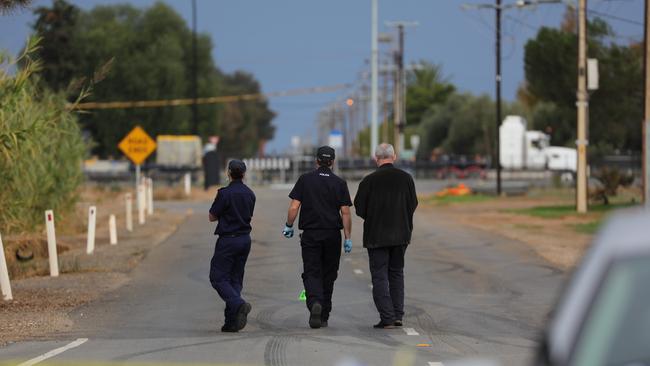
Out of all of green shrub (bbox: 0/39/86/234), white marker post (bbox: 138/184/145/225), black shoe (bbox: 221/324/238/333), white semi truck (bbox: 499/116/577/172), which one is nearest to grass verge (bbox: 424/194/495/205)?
white marker post (bbox: 138/184/145/225)

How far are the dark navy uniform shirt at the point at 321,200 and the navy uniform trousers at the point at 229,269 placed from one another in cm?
64

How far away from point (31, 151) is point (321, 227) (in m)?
10.2

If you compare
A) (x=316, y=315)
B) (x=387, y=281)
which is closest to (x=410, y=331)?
(x=387, y=281)

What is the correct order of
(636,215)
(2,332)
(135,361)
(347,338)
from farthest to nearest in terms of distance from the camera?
(2,332) < (347,338) < (135,361) < (636,215)

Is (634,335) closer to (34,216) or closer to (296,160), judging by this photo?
(34,216)

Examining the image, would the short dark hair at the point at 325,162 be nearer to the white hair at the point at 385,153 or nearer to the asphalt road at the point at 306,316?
the white hair at the point at 385,153

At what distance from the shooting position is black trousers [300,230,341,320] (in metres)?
12.4

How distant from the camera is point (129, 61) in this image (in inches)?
3369

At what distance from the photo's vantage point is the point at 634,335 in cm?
347

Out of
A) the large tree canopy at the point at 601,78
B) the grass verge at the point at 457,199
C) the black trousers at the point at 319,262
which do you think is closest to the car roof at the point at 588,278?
the black trousers at the point at 319,262

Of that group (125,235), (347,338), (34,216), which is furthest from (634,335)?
(125,235)

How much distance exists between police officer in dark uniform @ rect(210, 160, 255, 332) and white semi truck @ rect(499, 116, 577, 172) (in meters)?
56.2

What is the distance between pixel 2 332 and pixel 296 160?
60.9m

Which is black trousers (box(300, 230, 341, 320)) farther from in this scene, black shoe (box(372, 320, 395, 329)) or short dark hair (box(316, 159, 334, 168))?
short dark hair (box(316, 159, 334, 168))
